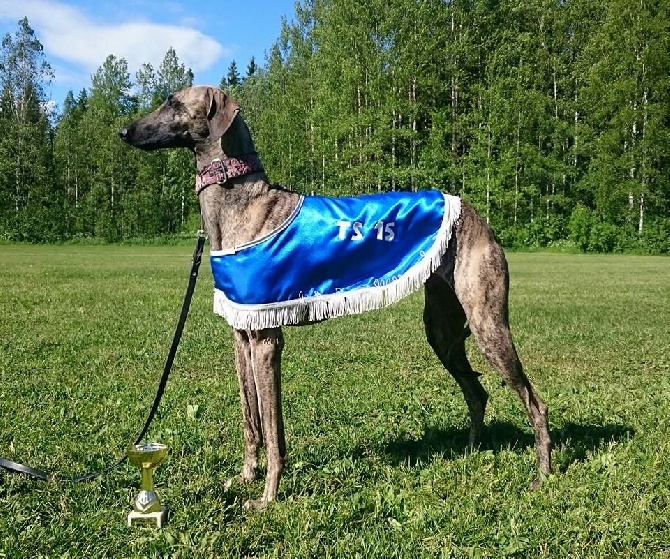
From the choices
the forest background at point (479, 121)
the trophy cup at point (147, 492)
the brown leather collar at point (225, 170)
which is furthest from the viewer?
the forest background at point (479, 121)

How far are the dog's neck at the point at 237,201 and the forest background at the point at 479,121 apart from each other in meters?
31.4

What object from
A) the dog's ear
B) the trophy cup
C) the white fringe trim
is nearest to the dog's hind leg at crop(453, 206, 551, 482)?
the white fringe trim

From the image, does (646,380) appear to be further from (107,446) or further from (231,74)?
(231,74)

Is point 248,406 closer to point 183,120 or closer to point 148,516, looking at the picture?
point 148,516

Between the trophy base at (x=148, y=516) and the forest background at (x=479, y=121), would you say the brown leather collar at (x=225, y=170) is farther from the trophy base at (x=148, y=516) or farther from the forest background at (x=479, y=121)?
the forest background at (x=479, y=121)

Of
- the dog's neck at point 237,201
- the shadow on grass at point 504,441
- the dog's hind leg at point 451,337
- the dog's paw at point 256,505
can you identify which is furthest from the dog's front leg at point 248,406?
the dog's hind leg at point 451,337

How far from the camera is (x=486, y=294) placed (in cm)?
387

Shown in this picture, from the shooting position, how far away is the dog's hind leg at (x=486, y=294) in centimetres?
388

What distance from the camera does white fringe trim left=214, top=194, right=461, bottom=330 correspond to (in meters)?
3.54

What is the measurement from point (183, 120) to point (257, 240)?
2.59ft

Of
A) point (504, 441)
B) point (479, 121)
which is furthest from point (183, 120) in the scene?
point (479, 121)

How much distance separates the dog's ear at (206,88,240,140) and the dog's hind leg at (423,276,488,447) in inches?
65.2

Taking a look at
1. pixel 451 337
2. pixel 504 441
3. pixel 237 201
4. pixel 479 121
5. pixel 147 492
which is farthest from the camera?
pixel 479 121

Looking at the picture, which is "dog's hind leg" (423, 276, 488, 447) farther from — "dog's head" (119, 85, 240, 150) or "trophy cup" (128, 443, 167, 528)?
"trophy cup" (128, 443, 167, 528)
